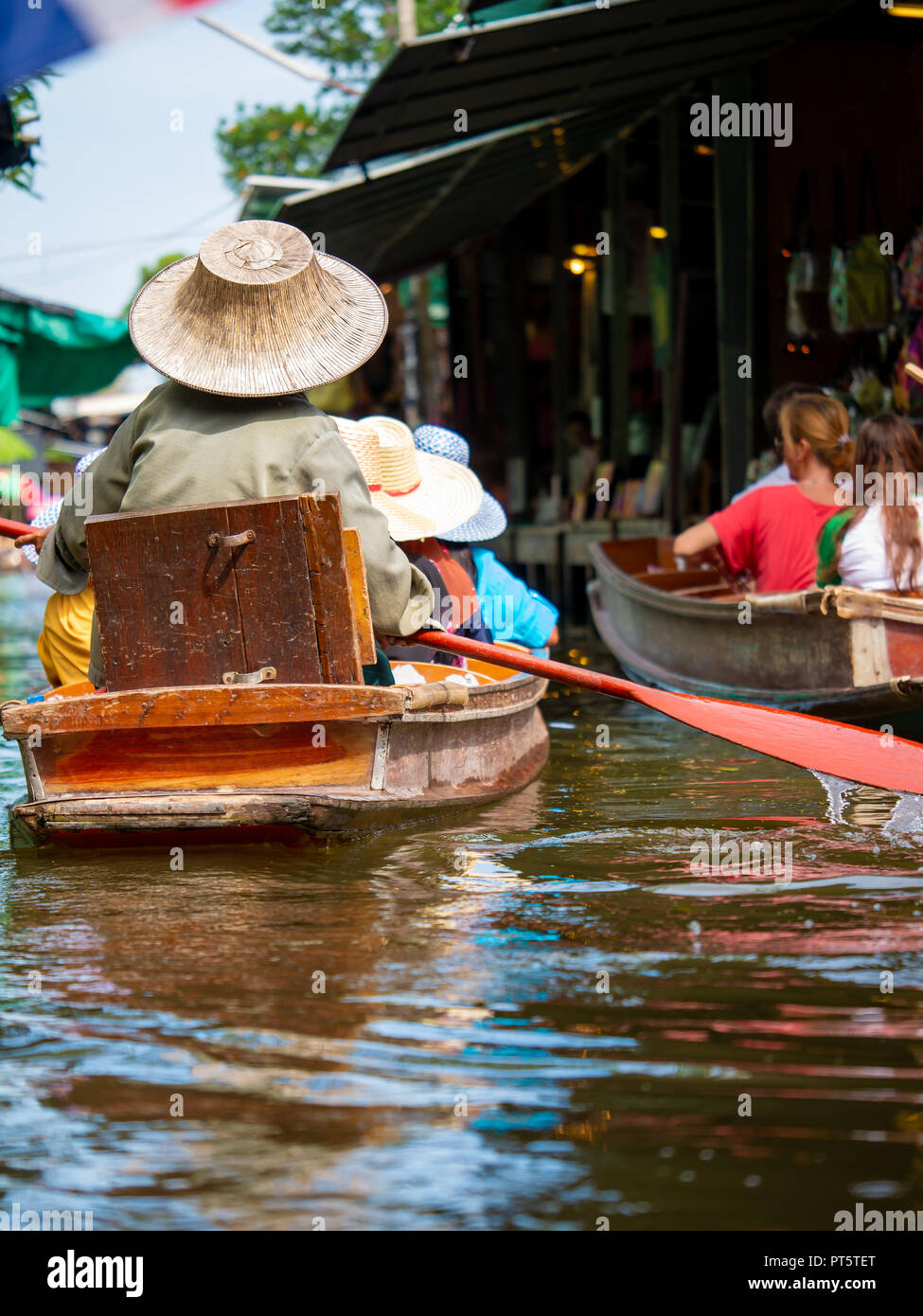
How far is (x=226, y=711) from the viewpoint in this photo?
13.7 feet

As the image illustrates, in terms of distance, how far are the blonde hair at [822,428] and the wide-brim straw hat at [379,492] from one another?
77.7 inches

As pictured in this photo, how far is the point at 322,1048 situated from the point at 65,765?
1.67 meters

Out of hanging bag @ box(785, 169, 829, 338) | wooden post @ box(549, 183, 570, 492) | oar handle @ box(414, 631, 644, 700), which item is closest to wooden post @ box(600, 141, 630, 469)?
wooden post @ box(549, 183, 570, 492)

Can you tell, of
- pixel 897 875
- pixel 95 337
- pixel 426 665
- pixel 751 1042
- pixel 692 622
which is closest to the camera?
pixel 751 1042

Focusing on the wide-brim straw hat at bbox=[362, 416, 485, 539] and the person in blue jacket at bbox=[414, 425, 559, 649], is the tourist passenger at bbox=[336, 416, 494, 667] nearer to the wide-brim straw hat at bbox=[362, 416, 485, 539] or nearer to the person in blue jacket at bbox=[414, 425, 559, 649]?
the wide-brim straw hat at bbox=[362, 416, 485, 539]

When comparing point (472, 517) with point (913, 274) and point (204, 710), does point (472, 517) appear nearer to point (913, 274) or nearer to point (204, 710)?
point (204, 710)

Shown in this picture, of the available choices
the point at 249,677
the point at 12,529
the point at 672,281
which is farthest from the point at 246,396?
the point at 672,281

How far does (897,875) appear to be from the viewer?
13.6 feet

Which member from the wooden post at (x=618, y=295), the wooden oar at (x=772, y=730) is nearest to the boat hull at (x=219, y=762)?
the wooden oar at (x=772, y=730)

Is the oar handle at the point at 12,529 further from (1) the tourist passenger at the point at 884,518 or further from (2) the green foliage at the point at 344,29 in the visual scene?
(2) the green foliage at the point at 344,29

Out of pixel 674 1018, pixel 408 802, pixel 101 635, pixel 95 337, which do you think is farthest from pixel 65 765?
pixel 95 337

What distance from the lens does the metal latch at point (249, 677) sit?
4297mm
